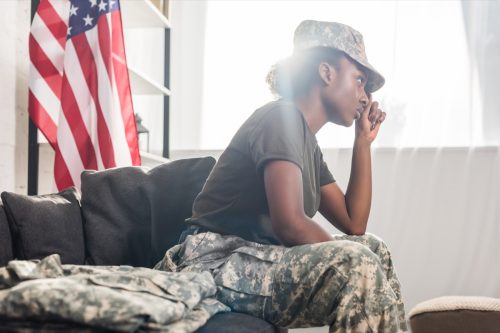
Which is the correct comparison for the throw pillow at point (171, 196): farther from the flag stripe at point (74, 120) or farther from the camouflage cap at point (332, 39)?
the flag stripe at point (74, 120)

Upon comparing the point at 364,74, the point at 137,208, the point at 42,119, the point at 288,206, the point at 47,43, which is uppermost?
the point at 47,43

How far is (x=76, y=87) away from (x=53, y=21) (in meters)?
0.29

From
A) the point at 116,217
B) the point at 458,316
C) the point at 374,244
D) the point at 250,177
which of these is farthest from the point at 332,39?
the point at 458,316

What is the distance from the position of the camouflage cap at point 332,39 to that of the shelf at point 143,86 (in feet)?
4.41

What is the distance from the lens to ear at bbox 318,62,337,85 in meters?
1.60

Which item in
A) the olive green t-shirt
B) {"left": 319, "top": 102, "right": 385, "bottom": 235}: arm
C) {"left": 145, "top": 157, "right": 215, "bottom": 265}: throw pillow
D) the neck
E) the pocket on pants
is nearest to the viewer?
the pocket on pants

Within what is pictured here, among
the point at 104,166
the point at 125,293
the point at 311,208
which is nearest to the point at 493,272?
the point at 311,208

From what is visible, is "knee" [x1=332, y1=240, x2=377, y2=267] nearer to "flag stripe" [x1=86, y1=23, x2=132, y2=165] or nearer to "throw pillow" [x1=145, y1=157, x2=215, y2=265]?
"throw pillow" [x1=145, y1=157, x2=215, y2=265]

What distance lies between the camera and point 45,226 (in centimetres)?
156

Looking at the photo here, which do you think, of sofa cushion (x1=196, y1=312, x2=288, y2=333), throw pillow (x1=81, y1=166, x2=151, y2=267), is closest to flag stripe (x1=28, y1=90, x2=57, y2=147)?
throw pillow (x1=81, y1=166, x2=151, y2=267)

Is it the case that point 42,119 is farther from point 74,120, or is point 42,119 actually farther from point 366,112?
point 366,112

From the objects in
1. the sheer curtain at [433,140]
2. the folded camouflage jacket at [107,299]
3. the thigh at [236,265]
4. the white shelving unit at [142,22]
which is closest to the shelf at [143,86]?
the white shelving unit at [142,22]

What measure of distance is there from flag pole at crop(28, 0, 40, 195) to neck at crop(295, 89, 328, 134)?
123cm

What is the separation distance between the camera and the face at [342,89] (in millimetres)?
1612
